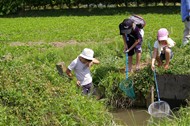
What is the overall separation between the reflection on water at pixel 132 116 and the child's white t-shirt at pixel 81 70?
2.53 ft

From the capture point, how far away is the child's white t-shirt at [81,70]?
703 cm

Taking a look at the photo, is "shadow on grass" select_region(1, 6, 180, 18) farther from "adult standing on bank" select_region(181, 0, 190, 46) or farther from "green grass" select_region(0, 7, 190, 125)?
"adult standing on bank" select_region(181, 0, 190, 46)

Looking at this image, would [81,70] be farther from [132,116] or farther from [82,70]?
[132,116]

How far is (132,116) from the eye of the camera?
23.5 ft

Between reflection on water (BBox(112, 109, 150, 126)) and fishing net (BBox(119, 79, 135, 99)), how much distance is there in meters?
0.27

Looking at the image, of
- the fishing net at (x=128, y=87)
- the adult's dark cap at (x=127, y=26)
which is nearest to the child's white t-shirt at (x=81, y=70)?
the fishing net at (x=128, y=87)

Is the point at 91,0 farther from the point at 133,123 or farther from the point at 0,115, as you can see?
the point at 0,115

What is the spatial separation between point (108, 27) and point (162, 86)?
11058 millimetres

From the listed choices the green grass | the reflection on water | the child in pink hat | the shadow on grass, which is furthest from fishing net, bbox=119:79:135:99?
the shadow on grass

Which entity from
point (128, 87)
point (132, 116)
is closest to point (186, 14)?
point (128, 87)

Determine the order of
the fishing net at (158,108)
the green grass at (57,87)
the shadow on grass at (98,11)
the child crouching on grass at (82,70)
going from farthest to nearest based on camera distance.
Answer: the shadow on grass at (98,11)
the child crouching on grass at (82,70)
the fishing net at (158,108)
the green grass at (57,87)

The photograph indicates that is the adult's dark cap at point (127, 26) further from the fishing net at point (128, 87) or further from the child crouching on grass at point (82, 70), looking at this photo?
the child crouching on grass at point (82, 70)

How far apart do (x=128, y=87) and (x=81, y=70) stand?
2.87 ft

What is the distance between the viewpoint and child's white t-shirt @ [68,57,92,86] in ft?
23.1
